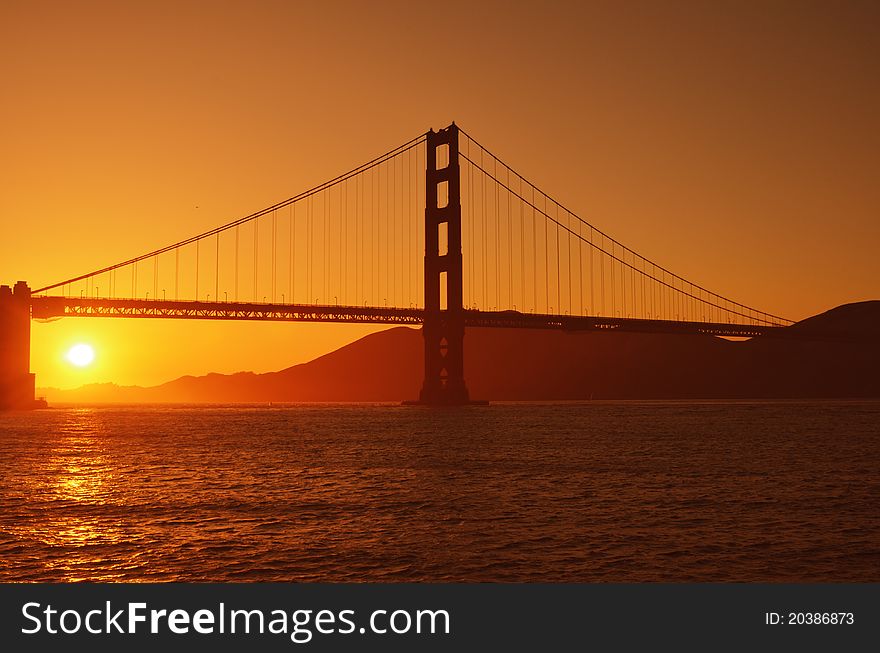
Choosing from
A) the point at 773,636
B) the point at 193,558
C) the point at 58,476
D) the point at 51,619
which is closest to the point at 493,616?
the point at 773,636

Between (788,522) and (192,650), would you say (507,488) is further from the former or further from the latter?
(192,650)

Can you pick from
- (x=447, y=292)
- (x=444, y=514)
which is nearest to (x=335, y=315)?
(x=447, y=292)

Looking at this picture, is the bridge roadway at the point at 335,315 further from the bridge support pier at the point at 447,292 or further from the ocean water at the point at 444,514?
the ocean water at the point at 444,514

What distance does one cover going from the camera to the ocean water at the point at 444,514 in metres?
16.0

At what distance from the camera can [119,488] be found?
92.8 feet

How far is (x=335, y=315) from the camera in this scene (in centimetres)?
9031

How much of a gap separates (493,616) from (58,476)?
24.1 metres

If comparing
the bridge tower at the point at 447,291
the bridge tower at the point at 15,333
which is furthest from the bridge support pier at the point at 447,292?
the bridge tower at the point at 15,333

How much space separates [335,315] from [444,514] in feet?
226

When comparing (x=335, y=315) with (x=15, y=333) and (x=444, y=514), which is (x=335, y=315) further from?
(x=444, y=514)

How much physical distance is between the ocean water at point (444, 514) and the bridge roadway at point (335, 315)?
41141 mm

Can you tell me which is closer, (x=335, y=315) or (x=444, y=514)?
(x=444, y=514)

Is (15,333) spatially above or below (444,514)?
above

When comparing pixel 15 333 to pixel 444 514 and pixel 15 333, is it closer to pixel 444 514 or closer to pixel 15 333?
pixel 15 333
